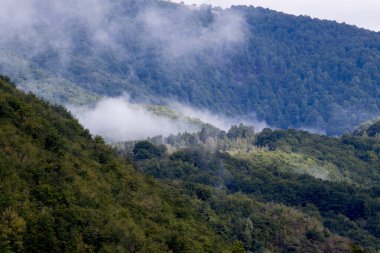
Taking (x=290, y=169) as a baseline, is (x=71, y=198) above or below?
below

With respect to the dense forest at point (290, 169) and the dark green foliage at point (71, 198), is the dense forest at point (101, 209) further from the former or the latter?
the dense forest at point (290, 169)

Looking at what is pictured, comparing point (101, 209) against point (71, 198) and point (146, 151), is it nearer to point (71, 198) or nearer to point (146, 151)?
point (71, 198)

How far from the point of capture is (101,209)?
4534 cm

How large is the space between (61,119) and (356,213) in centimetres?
5565

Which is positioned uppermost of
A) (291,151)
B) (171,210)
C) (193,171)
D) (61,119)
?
(291,151)

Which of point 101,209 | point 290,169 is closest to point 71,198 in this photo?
point 101,209

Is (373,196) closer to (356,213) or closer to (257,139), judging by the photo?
(356,213)

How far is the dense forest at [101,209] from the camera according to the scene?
132 ft

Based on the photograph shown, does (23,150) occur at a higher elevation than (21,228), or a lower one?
higher

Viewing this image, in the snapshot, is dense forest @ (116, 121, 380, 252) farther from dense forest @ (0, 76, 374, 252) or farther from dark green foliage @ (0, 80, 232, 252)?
dark green foliage @ (0, 80, 232, 252)

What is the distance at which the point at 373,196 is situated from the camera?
108 m

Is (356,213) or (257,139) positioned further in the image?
(257,139)

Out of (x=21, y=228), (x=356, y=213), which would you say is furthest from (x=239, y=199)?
(x=21, y=228)

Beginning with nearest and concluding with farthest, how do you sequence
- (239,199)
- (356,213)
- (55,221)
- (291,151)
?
(55,221) < (239,199) < (356,213) < (291,151)
